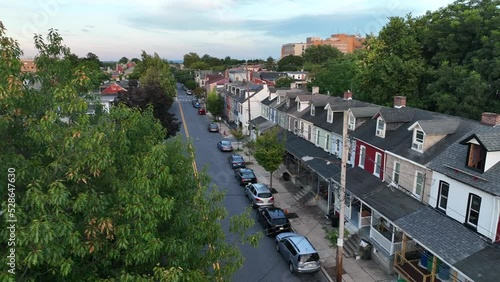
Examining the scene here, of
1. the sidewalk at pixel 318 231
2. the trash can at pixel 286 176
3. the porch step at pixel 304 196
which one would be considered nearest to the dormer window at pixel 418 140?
the sidewalk at pixel 318 231

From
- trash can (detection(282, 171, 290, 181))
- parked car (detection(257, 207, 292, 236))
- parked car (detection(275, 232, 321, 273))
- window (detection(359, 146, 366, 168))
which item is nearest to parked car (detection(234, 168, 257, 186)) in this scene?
trash can (detection(282, 171, 290, 181))

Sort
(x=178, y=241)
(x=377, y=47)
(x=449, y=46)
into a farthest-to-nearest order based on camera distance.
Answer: (x=377, y=47), (x=449, y=46), (x=178, y=241)

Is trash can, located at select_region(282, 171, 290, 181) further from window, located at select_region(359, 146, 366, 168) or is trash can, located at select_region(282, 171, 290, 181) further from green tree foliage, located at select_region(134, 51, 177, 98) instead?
green tree foliage, located at select_region(134, 51, 177, 98)

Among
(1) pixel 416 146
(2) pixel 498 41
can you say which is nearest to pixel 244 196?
(1) pixel 416 146

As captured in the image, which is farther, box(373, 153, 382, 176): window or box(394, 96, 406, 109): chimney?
box(394, 96, 406, 109): chimney

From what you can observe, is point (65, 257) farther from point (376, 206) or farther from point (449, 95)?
point (449, 95)
